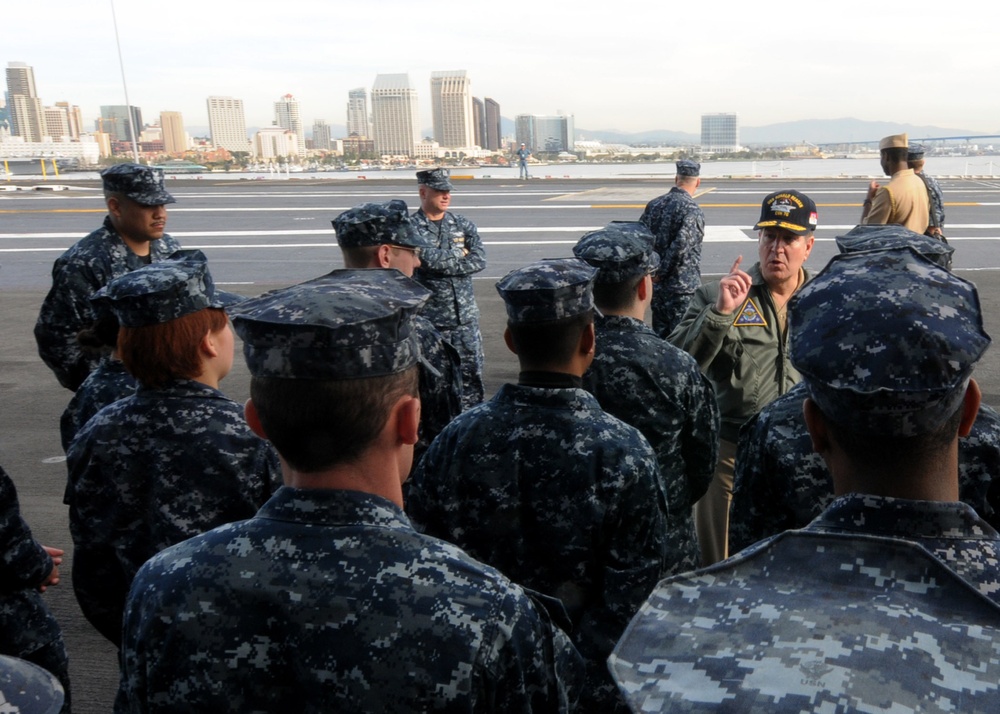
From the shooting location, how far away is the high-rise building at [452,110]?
439 ft

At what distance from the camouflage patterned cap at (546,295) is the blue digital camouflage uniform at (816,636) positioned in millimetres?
1499

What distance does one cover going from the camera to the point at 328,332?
1493mm

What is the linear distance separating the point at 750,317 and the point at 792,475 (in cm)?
200

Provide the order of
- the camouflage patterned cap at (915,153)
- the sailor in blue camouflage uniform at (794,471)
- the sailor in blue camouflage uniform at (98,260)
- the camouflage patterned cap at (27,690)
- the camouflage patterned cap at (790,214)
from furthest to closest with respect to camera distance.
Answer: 1. the camouflage patterned cap at (915,153)
2. the sailor in blue camouflage uniform at (98,260)
3. the camouflage patterned cap at (790,214)
4. the sailor in blue camouflage uniform at (794,471)
5. the camouflage patterned cap at (27,690)

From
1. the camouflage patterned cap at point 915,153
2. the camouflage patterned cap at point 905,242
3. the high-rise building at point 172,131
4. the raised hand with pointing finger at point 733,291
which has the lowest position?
the raised hand with pointing finger at point 733,291

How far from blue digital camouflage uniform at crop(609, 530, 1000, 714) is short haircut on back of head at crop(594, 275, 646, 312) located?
7.36 ft

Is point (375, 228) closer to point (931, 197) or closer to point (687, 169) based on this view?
point (687, 169)

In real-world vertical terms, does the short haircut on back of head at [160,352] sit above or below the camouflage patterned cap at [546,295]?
below

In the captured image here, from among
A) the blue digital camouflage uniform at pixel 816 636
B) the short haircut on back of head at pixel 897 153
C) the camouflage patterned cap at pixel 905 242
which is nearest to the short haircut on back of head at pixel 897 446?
the blue digital camouflage uniform at pixel 816 636

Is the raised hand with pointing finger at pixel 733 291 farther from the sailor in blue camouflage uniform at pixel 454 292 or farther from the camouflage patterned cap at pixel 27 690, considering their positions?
the camouflage patterned cap at pixel 27 690

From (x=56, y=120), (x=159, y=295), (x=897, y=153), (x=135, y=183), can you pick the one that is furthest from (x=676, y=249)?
(x=56, y=120)

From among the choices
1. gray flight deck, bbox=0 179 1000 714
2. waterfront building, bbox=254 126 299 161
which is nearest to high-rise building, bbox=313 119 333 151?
waterfront building, bbox=254 126 299 161

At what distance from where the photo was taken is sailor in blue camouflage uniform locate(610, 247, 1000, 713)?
0.95m

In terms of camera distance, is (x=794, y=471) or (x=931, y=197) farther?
(x=931, y=197)
